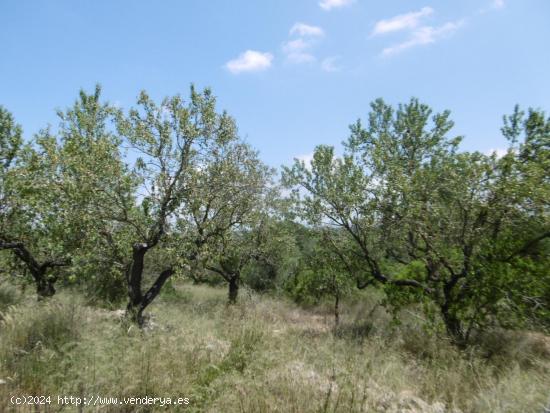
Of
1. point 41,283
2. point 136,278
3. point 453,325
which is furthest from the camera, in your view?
point 41,283

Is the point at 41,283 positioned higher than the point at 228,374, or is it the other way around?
the point at 228,374

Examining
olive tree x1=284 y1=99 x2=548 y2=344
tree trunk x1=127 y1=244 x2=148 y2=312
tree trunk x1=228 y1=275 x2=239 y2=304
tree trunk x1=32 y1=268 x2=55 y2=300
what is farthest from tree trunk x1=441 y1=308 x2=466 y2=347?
tree trunk x1=32 y1=268 x2=55 y2=300

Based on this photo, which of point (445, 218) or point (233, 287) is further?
point (233, 287)

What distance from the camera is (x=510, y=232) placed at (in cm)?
959

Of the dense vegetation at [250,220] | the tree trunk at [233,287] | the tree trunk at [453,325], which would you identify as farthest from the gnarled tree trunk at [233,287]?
the tree trunk at [453,325]

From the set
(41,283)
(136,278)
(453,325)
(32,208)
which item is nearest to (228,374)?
(136,278)

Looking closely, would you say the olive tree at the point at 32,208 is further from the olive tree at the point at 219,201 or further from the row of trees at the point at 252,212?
the olive tree at the point at 219,201

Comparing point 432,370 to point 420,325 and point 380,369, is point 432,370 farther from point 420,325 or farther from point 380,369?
point 420,325

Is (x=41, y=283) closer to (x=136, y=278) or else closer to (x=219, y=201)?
(x=136, y=278)

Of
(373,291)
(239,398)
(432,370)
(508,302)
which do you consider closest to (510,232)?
(508,302)

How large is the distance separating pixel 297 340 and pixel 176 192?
5.03m

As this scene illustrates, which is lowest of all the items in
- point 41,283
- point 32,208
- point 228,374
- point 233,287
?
point 233,287

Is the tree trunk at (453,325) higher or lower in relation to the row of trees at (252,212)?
lower

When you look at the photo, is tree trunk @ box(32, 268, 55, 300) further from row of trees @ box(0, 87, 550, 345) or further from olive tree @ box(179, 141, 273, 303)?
olive tree @ box(179, 141, 273, 303)
